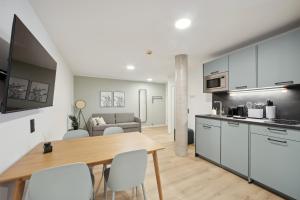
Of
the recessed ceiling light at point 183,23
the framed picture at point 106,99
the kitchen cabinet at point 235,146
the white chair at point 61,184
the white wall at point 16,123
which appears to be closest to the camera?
the white chair at point 61,184

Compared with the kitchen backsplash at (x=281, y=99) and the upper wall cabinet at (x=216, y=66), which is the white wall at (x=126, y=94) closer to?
the upper wall cabinet at (x=216, y=66)

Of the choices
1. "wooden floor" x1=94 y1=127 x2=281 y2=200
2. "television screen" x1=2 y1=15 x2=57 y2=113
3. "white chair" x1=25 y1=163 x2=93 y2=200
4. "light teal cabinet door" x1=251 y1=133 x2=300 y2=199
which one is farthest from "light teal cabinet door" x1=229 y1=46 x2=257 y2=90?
"television screen" x1=2 y1=15 x2=57 y2=113

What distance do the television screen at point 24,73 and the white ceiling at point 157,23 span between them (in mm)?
659

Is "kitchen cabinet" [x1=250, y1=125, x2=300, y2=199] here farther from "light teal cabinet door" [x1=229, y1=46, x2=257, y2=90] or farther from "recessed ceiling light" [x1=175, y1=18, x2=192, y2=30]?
"recessed ceiling light" [x1=175, y1=18, x2=192, y2=30]

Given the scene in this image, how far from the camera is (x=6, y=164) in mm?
1032

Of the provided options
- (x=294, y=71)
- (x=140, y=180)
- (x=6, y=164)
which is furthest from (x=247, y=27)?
(x=6, y=164)

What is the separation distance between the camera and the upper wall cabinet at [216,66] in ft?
8.87

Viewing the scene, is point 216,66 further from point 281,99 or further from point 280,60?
point 281,99

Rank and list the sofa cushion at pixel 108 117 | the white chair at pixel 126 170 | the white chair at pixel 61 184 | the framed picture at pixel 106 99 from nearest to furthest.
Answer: the white chair at pixel 61 184, the white chair at pixel 126 170, the sofa cushion at pixel 108 117, the framed picture at pixel 106 99

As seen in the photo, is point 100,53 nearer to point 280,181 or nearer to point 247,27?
point 247,27

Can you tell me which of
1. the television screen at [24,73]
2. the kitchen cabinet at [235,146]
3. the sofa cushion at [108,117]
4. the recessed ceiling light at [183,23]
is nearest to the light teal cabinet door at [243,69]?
the kitchen cabinet at [235,146]

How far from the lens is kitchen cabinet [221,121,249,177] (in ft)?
7.03

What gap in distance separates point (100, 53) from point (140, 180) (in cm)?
265

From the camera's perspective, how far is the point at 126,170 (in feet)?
4.08
